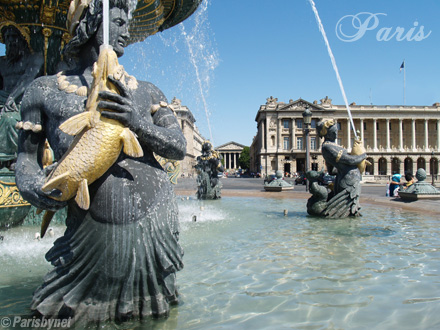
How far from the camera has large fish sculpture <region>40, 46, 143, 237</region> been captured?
1.70 m

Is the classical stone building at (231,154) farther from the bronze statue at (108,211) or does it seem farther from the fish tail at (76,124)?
the fish tail at (76,124)

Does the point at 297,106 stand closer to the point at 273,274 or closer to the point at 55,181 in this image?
the point at 273,274

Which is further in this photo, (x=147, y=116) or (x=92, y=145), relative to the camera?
(x=147, y=116)

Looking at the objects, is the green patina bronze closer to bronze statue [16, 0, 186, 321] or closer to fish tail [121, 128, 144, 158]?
bronze statue [16, 0, 186, 321]

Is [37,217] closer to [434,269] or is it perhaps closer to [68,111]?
[68,111]

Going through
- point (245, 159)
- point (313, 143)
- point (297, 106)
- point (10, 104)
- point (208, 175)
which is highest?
point (297, 106)

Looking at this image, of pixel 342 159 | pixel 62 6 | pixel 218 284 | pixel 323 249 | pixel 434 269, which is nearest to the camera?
pixel 218 284

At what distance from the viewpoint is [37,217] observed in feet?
18.3

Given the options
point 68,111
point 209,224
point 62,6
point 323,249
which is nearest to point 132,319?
point 68,111

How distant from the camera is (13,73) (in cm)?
553

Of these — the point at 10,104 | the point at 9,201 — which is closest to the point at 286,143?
the point at 10,104

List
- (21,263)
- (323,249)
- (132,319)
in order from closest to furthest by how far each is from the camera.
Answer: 1. (132,319)
2. (21,263)
3. (323,249)

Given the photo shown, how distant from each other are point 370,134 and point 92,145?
83.1m

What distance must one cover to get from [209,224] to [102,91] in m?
4.73
